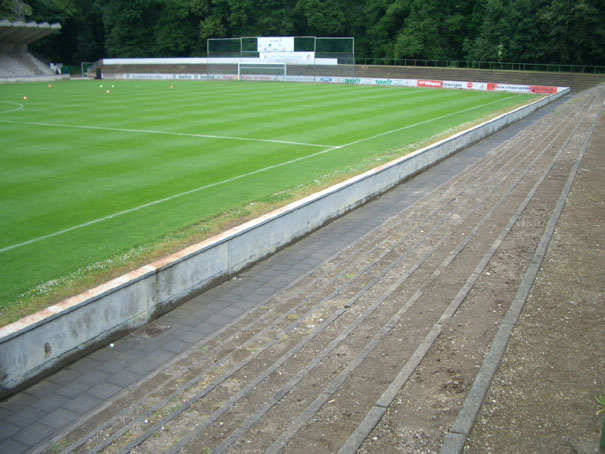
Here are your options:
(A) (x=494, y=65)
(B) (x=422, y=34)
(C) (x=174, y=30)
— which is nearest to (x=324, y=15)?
(B) (x=422, y=34)

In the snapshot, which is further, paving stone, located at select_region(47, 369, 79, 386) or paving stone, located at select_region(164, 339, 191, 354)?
paving stone, located at select_region(164, 339, 191, 354)

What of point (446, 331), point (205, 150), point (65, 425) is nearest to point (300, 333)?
point (446, 331)

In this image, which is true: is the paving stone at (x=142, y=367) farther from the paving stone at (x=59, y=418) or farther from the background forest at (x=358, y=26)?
the background forest at (x=358, y=26)

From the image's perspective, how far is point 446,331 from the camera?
6.67 meters

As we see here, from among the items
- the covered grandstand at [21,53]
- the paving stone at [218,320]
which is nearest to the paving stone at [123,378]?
the paving stone at [218,320]

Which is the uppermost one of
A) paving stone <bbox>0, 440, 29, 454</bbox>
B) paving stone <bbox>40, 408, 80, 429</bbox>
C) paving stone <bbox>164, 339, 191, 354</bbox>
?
paving stone <bbox>164, 339, 191, 354</bbox>

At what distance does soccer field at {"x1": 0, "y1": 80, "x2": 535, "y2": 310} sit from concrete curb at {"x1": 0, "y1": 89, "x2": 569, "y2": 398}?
1.25m

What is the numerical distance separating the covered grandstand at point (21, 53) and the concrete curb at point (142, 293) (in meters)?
58.4

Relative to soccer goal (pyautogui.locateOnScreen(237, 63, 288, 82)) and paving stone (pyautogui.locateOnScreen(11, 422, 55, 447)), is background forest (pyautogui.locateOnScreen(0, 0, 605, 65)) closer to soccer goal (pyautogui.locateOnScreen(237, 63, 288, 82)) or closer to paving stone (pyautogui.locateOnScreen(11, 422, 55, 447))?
soccer goal (pyautogui.locateOnScreen(237, 63, 288, 82))

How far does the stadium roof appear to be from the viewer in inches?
2381

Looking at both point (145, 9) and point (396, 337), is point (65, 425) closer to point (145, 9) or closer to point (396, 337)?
point (396, 337)

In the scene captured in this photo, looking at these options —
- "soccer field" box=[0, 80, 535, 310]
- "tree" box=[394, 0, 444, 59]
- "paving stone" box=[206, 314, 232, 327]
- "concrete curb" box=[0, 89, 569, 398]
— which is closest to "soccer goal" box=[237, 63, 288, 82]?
"tree" box=[394, 0, 444, 59]

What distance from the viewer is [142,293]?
6891 millimetres

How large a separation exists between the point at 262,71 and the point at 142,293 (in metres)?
56.9
